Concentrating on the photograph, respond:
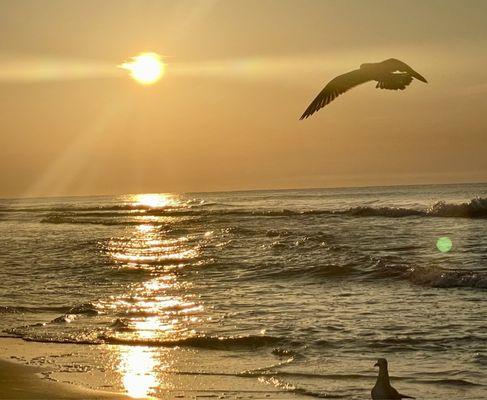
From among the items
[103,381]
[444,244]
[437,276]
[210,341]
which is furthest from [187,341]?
[444,244]

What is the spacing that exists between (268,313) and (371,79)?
16.0 ft

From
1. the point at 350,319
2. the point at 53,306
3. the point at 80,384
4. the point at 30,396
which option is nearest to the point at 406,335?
the point at 350,319

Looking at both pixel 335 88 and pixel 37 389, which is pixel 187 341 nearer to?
pixel 37 389

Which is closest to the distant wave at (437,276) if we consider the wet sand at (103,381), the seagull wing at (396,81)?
the wet sand at (103,381)

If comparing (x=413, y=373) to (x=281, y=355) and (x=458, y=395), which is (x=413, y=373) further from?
(x=281, y=355)

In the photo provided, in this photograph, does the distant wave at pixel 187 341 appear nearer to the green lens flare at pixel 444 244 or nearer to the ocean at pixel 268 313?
the ocean at pixel 268 313

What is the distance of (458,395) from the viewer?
7512mm

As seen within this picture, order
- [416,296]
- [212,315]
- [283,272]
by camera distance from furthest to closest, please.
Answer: [283,272] < [416,296] < [212,315]

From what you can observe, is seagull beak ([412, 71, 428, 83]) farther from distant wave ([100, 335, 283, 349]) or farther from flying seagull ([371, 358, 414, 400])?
distant wave ([100, 335, 283, 349])

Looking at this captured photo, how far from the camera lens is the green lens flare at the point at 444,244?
20337 millimetres

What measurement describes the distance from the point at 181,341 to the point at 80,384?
251cm

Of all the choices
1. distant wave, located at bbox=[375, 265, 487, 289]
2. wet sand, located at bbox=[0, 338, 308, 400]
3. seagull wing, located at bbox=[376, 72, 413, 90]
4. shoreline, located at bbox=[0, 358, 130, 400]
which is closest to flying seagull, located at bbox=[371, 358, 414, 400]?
wet sand, located at bbox=[0, 338, 308, 400]

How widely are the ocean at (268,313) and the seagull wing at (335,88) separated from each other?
2616 mm

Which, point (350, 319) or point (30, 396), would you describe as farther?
point (350, 319)
